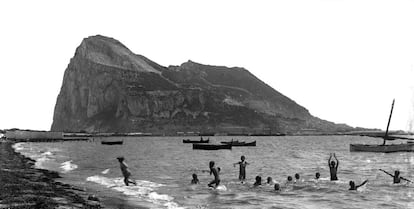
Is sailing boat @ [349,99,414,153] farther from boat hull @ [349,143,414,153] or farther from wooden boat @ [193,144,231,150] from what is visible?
wooden boat @ [193,144,231,150]

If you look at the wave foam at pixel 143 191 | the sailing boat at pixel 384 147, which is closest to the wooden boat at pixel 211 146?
the sailing boat at pixel 384 147

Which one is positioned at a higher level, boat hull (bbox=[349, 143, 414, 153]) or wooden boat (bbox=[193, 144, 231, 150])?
boat hull (bbox=[349, 143, 414, 153])

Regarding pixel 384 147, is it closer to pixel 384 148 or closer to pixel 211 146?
pixel 384 148

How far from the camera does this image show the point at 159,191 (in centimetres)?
3181

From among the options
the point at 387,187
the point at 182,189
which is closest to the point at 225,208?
the point at 182,189

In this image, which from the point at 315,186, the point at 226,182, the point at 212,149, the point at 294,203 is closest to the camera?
the point at 294,203

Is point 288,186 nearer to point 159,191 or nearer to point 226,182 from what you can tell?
point 226,182

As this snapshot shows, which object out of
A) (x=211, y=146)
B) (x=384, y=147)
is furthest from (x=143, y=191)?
(x=211, y=146)

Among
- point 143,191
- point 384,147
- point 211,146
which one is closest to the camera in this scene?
point 143,191

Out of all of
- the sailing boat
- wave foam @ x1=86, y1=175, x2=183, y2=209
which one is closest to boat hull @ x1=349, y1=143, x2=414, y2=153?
the sailing boat

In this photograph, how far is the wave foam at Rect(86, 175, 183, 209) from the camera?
2614 cm

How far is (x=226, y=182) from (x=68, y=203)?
57.8 feet

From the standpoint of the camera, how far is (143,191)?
30984mm

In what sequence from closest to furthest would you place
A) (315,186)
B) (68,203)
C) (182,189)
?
(68,203) → (182,189) → (315,186)
